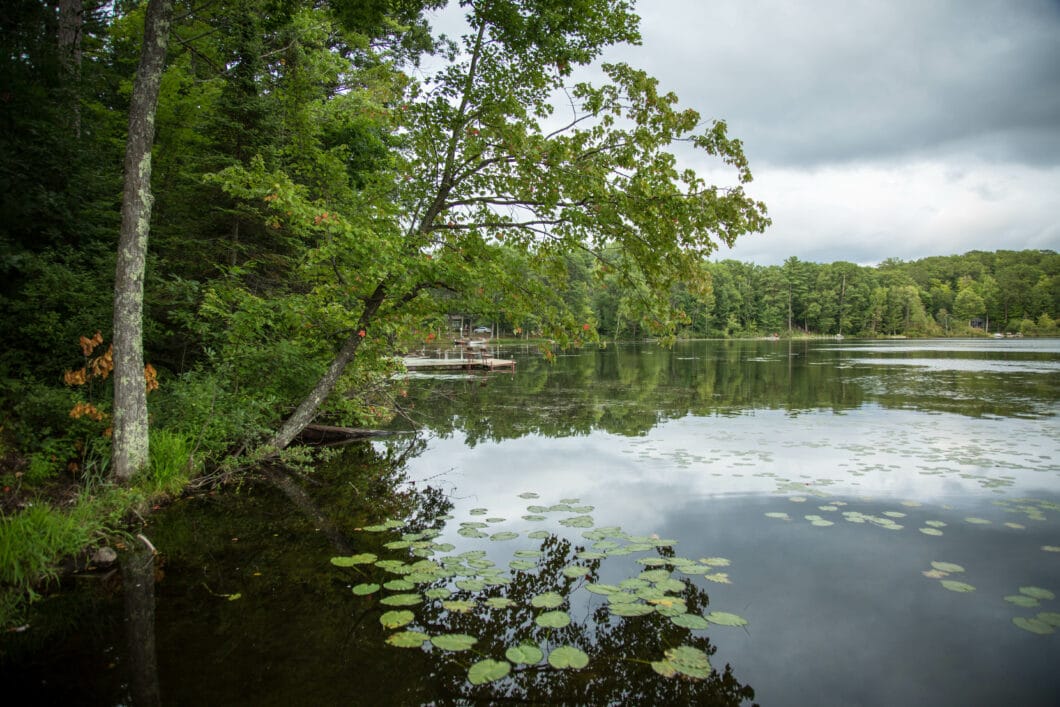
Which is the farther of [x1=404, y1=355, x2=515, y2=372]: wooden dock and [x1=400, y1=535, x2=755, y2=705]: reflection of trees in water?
[x1=404, y1=355, x2=515, y2=372]: wooden dock

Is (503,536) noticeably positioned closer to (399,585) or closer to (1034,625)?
(399,585)

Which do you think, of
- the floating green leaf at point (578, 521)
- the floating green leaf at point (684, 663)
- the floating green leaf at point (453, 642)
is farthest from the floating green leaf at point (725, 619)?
the floating green leaf at point (578, 521)

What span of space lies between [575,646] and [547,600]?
63 cm

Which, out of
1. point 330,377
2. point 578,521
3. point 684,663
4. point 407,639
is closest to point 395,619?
point 407,639

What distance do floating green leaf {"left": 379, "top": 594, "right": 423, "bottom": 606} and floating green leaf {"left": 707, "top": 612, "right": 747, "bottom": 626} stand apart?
236cm

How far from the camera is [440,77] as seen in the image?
8.13 metres

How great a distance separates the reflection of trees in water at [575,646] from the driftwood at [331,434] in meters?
7.41

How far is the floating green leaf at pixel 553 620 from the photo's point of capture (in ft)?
13.2

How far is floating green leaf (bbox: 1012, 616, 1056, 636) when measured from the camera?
163 inches

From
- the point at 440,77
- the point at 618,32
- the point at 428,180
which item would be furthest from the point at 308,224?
the point at 618,32

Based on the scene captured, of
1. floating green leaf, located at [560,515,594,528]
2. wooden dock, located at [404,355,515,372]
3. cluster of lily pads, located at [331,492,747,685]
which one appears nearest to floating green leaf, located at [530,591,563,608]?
cluster of lily pads, located at [331,492,747,685]

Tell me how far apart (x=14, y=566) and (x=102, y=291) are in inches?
184

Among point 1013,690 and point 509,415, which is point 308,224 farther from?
point 509,415

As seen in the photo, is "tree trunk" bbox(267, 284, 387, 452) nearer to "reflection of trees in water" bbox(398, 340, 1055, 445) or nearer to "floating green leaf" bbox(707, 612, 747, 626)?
"reflection of trees in water" bbox(398, 340, 1055, 445)
